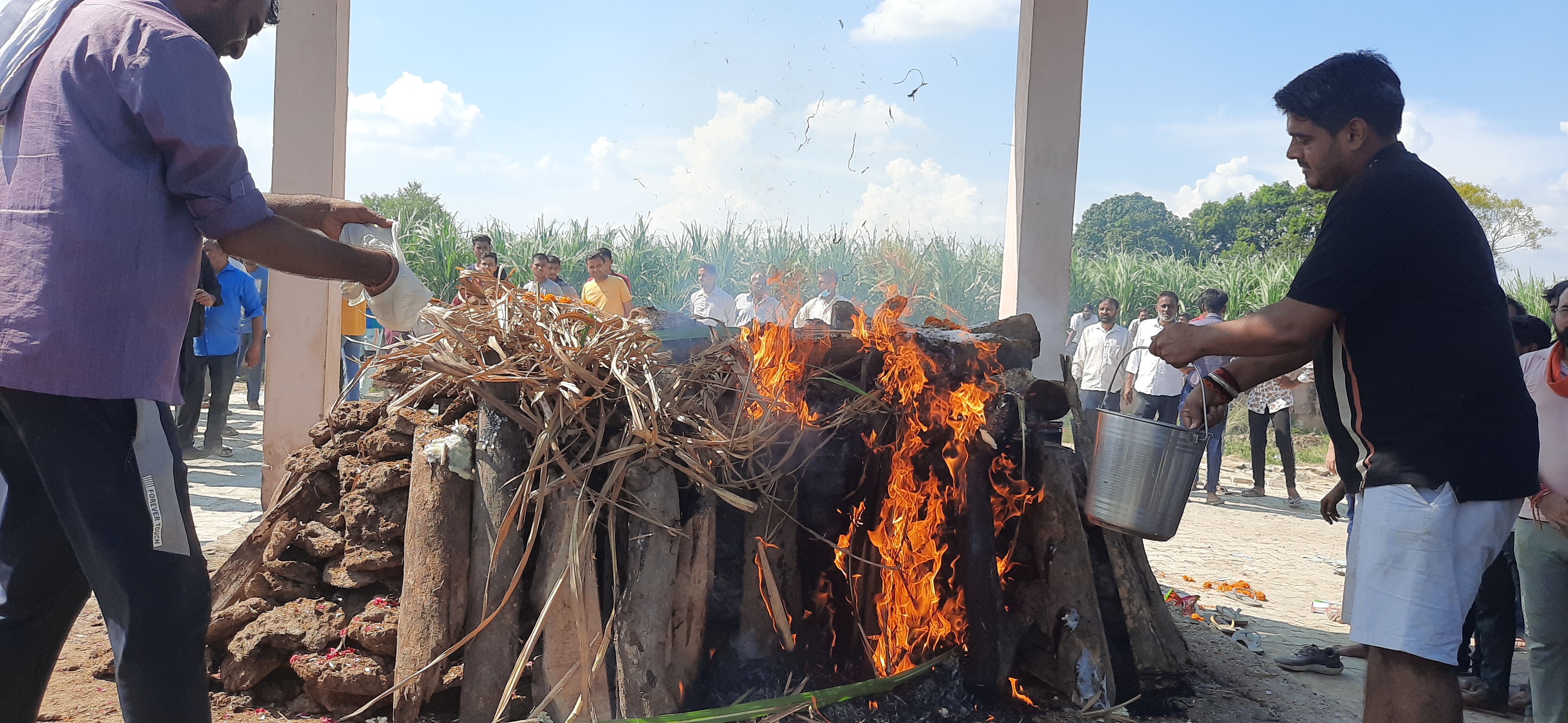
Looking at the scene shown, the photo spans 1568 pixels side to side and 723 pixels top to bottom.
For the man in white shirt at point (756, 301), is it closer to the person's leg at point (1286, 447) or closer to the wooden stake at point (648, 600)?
the person's leg at point (1286, 447)

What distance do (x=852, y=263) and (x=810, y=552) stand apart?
20.9 feet

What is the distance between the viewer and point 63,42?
73.7 inches

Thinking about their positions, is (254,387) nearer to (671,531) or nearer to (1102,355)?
(1102,355)

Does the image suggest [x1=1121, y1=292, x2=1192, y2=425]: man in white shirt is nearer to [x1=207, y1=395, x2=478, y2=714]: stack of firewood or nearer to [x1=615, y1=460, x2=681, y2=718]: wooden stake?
[x1=615, y1=460, x2=681, y2=718]: wooden stake


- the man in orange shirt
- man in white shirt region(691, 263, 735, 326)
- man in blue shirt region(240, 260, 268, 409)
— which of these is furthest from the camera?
man in white shirt region(691, 263, 735, 326)

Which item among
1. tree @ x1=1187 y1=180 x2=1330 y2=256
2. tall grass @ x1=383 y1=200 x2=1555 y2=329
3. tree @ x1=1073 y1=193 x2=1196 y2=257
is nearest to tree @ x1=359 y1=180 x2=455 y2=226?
tall grass @ x1=383 y1=200 x2=1555 y2=329

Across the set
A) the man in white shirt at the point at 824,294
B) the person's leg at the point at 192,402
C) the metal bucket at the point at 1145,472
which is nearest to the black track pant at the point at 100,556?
the metal bucket at the point at 1145,472

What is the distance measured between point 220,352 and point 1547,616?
9640mm

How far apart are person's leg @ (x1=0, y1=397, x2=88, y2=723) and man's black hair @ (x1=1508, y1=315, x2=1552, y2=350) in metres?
6.02

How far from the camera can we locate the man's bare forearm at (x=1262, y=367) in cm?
315

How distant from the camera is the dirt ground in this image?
338 cm

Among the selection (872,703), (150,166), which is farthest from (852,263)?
(150,166)

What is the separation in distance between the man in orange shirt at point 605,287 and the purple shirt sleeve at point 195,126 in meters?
7.67

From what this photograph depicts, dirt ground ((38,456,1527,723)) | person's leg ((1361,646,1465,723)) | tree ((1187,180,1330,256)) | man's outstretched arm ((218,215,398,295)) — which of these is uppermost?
tree ((1187,180,1330,256))
